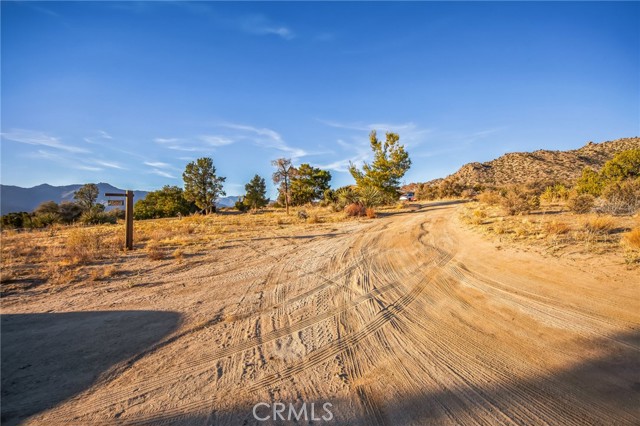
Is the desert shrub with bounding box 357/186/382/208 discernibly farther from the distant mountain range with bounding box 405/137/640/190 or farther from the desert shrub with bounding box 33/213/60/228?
the distant mountain range with bounding box 405/137/640/190

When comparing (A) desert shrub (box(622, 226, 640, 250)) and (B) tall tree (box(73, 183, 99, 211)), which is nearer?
(A) desert shrub (box(622, 226, 640, 250))

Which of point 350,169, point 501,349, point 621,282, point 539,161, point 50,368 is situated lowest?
point 50,368

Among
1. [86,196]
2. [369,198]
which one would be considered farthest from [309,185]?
[86,196]

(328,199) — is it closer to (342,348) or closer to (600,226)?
(600,226)

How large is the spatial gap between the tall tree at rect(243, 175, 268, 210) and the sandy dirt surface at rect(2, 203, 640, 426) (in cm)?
4055

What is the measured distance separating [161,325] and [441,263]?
6.50 m

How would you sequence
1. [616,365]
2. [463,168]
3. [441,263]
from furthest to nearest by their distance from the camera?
[463,168] → [441,263] → [616,365]

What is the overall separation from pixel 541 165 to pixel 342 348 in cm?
6830

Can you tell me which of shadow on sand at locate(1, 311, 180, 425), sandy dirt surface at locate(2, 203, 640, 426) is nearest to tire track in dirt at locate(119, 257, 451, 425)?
sandy dirt surface at locate(2, 203, 640, 426)

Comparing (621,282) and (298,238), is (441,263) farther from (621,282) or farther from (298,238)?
(298,238)

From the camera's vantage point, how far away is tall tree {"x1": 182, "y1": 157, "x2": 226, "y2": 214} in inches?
1492

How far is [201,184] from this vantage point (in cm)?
3825

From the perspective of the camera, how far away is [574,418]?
7.23ft

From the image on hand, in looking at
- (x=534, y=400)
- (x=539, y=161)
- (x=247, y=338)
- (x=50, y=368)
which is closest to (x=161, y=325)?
(x=50, y=368)
